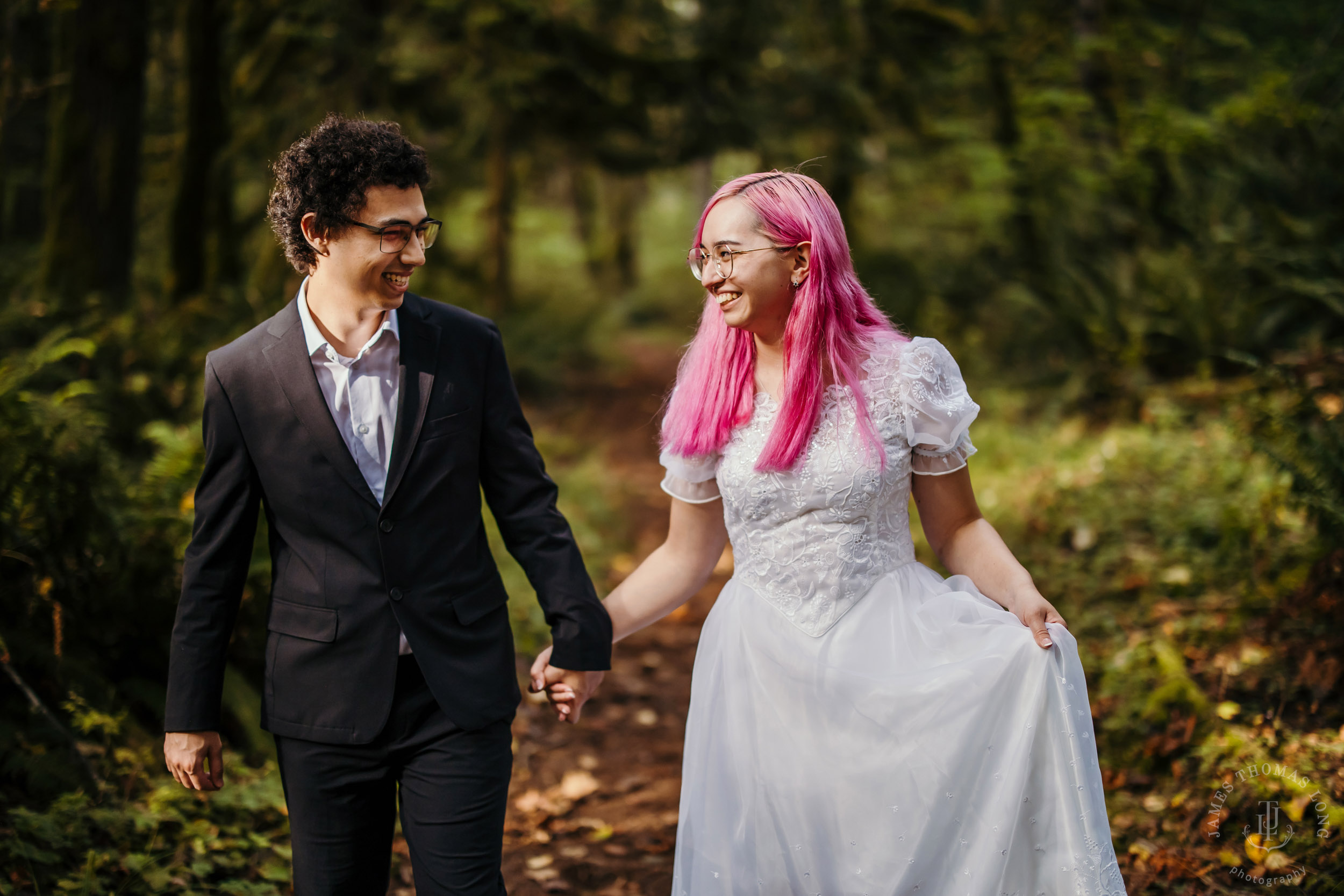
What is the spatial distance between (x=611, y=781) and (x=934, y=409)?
9.31 feet

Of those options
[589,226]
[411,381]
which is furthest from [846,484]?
[589,226]

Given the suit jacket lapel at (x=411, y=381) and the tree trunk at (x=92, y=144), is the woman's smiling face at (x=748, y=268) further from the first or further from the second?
the tree trunk at (x=92, y=144)

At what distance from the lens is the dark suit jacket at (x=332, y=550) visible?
2371 millimetres

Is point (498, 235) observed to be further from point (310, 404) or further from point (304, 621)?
point (304, 621)

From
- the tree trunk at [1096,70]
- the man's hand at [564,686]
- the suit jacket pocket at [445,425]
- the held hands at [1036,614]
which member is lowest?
the man's hand at [564,686]

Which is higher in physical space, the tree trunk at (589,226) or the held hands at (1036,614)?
the tree trunk at (589,226)

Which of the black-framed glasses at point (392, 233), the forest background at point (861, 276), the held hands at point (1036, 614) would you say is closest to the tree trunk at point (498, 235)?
the forest background at point (861, 276)

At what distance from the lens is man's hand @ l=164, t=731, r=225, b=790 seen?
2428 mm

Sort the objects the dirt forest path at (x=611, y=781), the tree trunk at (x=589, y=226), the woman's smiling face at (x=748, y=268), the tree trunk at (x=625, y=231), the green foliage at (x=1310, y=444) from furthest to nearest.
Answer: the tree trunk at (x=625, y=231) < the tree trunk at (x=589, y=226) < the green foliage at (x=1310, y=444) < the dirt forest path at (x=611, y=781) < the woman's smiling face at (x=748, y=268)

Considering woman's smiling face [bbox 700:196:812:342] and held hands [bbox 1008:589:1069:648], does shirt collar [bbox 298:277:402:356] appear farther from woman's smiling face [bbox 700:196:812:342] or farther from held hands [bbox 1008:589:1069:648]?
held hands [bbox 1008:589:1069:648]

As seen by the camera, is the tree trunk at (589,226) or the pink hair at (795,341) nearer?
the pink hair at (795,341)

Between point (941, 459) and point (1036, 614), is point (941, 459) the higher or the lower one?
the higher one

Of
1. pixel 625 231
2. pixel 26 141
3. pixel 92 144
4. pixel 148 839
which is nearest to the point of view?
pixel 148 839

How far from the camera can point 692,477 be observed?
281 cm
